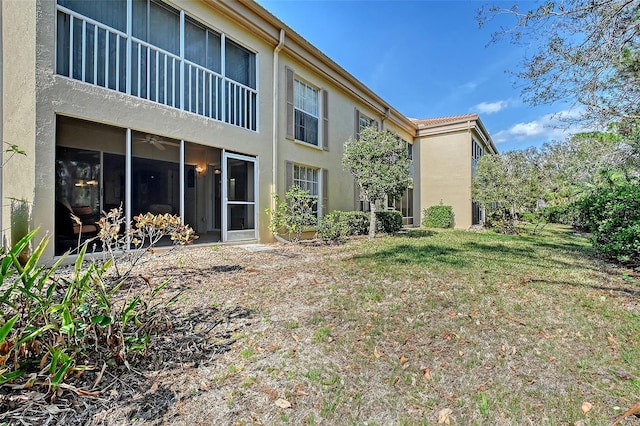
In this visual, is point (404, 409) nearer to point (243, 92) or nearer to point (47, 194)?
point (47, 194)

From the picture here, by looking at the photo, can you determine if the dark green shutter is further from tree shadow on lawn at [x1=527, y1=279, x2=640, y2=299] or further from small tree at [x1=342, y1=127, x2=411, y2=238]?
tree shadow on lawn at [x1=527, y1=279, x2=640, y2=299]

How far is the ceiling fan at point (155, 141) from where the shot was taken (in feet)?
22.2

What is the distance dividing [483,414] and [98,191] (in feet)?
25.1

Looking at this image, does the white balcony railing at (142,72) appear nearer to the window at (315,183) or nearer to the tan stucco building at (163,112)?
the tan stucco building at (163,112)

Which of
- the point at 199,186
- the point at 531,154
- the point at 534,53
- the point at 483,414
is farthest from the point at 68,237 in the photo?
the point at 531,154

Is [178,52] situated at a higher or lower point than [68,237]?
higher

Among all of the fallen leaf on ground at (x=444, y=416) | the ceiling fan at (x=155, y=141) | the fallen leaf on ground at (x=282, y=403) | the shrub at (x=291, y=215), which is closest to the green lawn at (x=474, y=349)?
the fallen leaf on ground at (x=444, y=416)

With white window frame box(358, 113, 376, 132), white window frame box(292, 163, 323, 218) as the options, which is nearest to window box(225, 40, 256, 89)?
white window frame box(292, 163, 323, 218)

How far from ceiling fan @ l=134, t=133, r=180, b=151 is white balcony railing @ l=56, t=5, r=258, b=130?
779mm

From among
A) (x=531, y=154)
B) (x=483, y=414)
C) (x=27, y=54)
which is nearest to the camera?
(x=483, y=414)

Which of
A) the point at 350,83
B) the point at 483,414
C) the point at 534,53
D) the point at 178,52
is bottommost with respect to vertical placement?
the point at 483,414

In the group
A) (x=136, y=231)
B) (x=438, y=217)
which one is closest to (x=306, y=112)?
(x=136, y=231)

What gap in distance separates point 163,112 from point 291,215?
4.14 metres

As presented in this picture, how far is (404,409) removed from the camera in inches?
91.9
